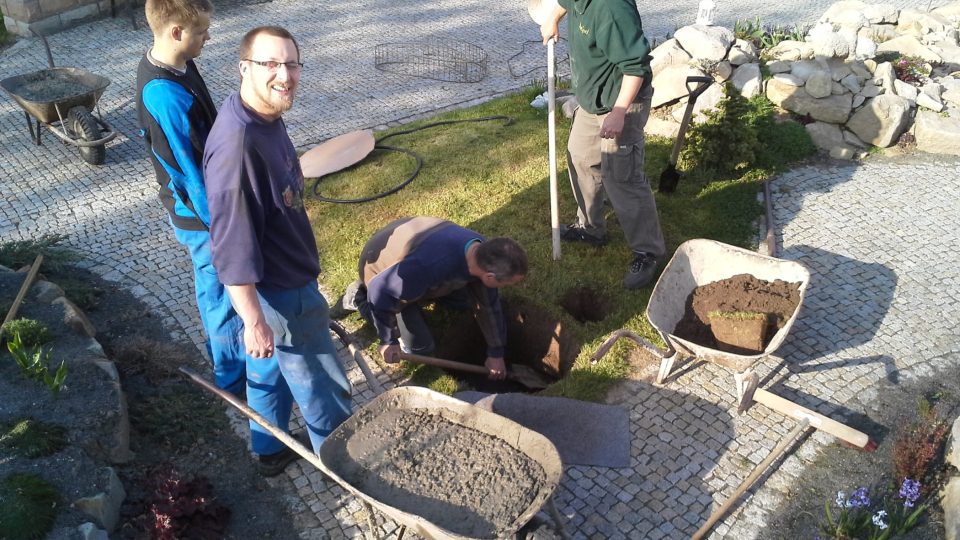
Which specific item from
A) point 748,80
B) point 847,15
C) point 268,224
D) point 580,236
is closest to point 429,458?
point 268,224

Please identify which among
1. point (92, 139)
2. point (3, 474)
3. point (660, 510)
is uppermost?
point (92, 139)

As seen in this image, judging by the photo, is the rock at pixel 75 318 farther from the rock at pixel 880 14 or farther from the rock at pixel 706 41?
the rock at pixel 880 14

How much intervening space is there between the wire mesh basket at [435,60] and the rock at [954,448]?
6.64 meters

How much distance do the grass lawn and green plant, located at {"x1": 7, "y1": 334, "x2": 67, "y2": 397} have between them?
6.31ft

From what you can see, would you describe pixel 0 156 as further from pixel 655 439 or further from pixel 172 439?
pixel 655 439

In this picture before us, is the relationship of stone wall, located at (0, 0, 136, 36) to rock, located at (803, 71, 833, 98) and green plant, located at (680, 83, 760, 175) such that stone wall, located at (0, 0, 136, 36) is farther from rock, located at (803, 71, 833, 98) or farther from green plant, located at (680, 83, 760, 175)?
rock, located at (803, 71, 833, 98)

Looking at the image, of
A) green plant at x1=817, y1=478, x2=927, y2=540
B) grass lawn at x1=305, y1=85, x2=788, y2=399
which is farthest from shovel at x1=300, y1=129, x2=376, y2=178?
green plant at x1=817, y1=478, x2=927, y2=540

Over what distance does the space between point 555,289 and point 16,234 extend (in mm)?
4650

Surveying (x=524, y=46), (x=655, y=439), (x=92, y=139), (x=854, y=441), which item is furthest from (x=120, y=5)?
(x=854, y=441)

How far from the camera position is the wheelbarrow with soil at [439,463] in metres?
3.50

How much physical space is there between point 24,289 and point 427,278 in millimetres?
2657

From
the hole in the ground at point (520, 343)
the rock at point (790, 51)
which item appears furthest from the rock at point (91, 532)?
the rock at point (790, 51)

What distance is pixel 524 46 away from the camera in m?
10.4

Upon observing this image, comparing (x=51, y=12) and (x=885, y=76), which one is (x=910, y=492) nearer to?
(x=885, y=76)
